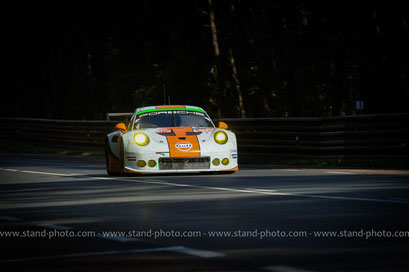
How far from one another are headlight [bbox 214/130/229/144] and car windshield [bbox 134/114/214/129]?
88 centimetres

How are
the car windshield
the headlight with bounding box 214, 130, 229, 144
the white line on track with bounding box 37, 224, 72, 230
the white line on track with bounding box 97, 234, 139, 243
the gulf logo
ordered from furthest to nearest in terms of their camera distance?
1. the car windshield
2. the headlight with bounding box 214, 130, 229, 144
3. the gulf logo
4. the white line on track with bounding box 37, 224, 72, 230
5. the white line on track with bounding box 97, 234, 139, 243

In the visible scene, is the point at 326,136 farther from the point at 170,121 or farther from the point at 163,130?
the point at 163,130

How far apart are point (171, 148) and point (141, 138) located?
634 millimetres

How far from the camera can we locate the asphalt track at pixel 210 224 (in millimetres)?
6945

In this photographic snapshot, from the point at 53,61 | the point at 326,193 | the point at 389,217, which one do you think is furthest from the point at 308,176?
the point at 53,61

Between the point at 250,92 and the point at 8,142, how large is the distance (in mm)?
11630

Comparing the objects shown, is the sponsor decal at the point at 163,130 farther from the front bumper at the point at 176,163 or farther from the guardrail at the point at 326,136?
the guardrail at the point at 326,136

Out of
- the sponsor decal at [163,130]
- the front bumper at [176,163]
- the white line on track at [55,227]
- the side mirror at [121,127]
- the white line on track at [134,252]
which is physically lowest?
the white line on track at [134,252]

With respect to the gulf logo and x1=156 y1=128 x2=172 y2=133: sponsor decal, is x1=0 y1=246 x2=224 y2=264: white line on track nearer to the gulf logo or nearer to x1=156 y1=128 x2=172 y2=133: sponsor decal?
the gulf logo

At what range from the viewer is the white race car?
15.9 meters

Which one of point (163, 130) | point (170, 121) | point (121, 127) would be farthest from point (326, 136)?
point (121, 127)

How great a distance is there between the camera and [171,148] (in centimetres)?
1591

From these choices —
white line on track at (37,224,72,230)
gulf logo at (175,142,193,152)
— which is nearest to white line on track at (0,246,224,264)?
white line on track at (37,224,72,230)

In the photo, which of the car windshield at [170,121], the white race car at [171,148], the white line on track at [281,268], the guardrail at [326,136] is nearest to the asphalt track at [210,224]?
the white line on track at [281,268]
